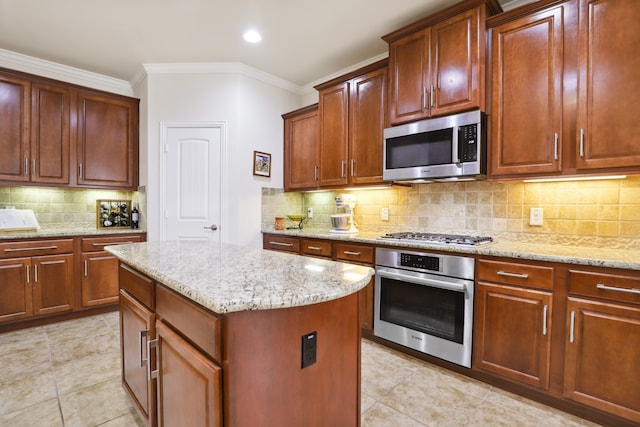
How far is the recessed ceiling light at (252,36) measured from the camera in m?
2.84

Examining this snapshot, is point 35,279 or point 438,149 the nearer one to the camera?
point 438,149

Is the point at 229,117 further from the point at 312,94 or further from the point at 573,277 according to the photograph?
the point at 573,277

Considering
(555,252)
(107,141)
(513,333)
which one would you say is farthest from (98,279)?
(555,252)

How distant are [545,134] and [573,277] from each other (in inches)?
34.8

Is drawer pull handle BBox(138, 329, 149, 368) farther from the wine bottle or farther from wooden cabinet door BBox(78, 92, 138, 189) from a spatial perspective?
wooden cabinet door BBox(78, 92, 138, 189)

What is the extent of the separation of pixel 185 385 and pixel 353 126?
2.59 m

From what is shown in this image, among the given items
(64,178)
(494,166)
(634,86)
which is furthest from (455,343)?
(64,178)

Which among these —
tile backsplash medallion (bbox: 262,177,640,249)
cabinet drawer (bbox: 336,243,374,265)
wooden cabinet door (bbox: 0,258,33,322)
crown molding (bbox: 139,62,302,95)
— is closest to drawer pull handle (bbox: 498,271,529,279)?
tile backsplash medallion (bbox: 262,177,640,249)

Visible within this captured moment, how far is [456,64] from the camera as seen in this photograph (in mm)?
2266

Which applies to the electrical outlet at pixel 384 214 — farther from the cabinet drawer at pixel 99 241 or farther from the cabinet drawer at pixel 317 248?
the cabinet drawer at pixel 99 241

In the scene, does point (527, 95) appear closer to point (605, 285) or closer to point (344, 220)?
point (605, 285)

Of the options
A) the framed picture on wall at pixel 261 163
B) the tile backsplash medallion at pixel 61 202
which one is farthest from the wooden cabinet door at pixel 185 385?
the tile backsplash medallion at pixel 61 202

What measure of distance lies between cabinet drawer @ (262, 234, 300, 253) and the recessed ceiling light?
1938 mm

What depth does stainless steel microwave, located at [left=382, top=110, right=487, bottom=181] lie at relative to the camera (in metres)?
2.19
